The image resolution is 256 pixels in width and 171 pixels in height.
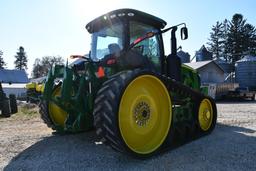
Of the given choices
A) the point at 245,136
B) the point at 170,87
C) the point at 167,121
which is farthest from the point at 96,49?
the point at 245,136

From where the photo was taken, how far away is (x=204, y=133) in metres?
6.76

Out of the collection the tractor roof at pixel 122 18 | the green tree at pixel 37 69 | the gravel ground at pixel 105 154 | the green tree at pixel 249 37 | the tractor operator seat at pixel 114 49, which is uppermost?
the green tree at pixel 249 37

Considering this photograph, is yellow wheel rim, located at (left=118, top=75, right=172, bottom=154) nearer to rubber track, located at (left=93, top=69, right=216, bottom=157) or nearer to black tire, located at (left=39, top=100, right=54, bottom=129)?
rubber track, located at (left=93, top=69, right=216, bottom=157)

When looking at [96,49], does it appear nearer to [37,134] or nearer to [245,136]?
[37,134]

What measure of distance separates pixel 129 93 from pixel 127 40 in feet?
3.73

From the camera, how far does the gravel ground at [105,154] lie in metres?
4.47

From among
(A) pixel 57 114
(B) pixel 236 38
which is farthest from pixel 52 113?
(B) pixel 236 38

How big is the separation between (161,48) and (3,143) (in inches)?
155

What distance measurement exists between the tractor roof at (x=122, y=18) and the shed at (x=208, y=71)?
27621 millimetres

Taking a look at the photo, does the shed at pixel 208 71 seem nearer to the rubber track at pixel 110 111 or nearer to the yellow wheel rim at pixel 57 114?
the yellow wheel rim at pixel 57 114

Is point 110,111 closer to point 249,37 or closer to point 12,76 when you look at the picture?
point 12,76

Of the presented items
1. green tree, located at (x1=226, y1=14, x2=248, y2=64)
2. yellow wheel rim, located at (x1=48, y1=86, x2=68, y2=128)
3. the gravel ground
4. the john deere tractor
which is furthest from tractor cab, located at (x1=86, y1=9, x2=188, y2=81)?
green tree, located at (x1=226, y1=14, x2=248, y2=64)

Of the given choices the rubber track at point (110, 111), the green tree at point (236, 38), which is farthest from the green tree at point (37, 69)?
the rubber track at point (110, 111)

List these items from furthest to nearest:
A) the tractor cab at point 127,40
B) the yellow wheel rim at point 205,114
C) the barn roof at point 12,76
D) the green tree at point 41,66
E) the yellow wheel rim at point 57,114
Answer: the green tree at point 41,66 < the barn roof at point 12,76 < the yellow wheel rim at point 205,114 < the yellow wheel rim at point 57,114 < the tractor cab at point 127,40
